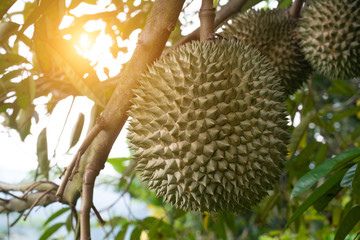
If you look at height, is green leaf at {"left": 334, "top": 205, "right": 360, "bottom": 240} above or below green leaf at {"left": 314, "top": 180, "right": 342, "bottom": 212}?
below

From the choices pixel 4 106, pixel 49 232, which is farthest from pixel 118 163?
pixel 4 106

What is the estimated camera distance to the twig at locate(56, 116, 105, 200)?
875 millimetres

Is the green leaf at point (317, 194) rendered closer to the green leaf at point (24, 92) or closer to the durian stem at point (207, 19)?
the durian stem at point (207, 19)

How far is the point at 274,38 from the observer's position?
1.47 meters

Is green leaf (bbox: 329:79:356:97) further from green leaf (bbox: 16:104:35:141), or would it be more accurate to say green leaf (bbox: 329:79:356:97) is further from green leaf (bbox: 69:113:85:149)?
green leaf (bbox: 16:104:35:141)

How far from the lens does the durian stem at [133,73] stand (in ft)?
3.20

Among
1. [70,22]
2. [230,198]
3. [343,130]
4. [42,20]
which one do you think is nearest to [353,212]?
[230,198]

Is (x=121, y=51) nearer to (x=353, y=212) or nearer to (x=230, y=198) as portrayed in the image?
(x=230, y=198)

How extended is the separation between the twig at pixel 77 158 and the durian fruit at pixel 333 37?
96cm

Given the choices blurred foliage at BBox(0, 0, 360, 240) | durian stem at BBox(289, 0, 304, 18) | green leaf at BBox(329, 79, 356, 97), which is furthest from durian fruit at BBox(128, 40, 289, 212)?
green leaf at BBox(329, 79, 356, 97)

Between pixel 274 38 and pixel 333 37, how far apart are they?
230 mm

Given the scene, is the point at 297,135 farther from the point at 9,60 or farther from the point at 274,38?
the point at 9,60

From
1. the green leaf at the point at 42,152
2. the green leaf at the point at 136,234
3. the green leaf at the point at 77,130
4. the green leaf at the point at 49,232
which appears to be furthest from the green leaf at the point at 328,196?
the green leaf at the point at 49,232

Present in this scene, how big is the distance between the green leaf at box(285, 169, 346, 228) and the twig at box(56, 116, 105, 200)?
57cm
